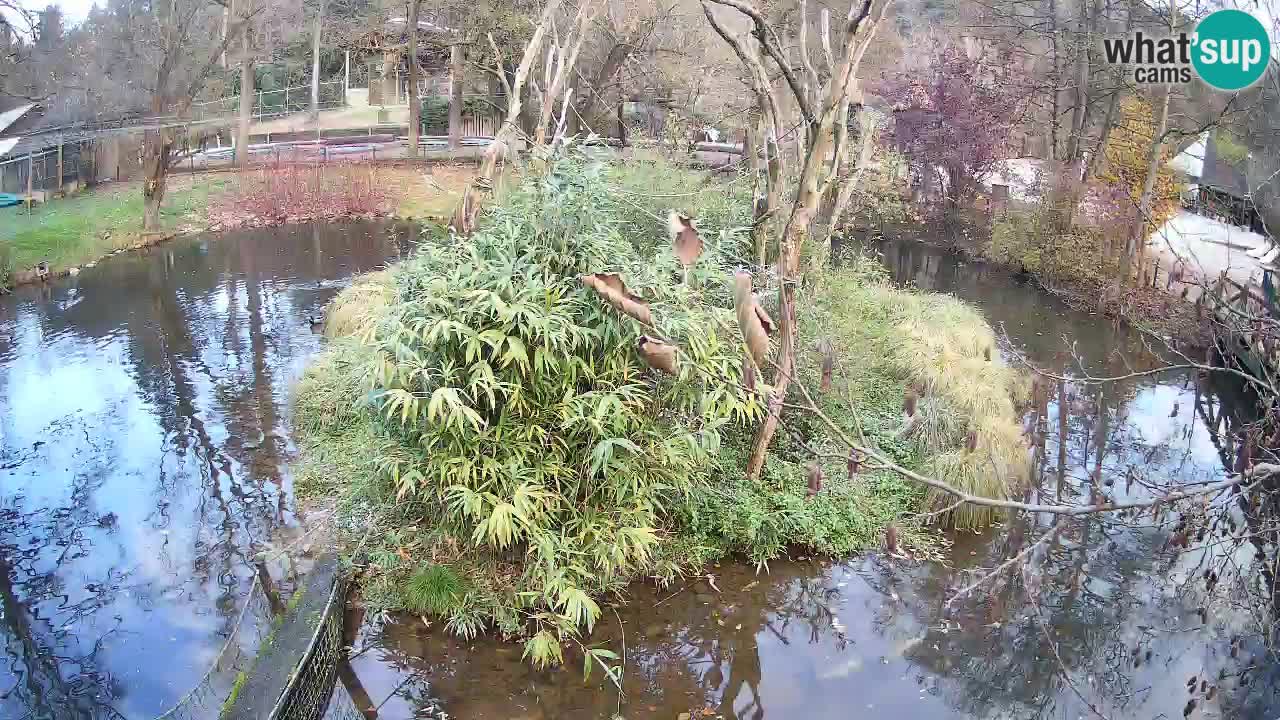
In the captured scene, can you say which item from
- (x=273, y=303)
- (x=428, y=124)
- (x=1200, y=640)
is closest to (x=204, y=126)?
(x=428, y=124)

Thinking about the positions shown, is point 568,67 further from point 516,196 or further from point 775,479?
point 775,479

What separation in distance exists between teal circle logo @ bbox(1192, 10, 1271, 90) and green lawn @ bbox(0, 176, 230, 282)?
1504cm

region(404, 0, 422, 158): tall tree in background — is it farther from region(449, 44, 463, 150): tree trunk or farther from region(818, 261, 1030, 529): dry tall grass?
region(818, 261, 1030, 529): dry tall grass

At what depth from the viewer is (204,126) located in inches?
907

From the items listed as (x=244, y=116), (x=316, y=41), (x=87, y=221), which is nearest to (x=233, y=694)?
(x=87, y=221)

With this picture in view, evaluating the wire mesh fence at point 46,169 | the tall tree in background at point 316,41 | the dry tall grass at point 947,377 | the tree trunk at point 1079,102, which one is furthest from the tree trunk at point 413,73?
the dry tall grass at point 947,377

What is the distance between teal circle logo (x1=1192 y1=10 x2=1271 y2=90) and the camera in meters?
6.91

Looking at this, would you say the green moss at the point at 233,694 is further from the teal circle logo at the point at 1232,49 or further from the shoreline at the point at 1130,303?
the shoreline at the point at 1130,303

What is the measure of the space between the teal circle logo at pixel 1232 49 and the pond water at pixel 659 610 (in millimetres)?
2539

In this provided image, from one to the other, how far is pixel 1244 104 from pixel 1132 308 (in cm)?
288

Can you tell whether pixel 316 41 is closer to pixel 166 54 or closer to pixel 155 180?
pixel 166 54

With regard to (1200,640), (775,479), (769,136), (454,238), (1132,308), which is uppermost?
(769,136)

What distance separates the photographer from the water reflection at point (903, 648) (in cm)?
548

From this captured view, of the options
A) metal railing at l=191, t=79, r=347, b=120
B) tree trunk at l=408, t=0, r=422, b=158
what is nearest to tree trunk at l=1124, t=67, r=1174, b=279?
tree trunk at l=408, t=0, r=422, b=158
